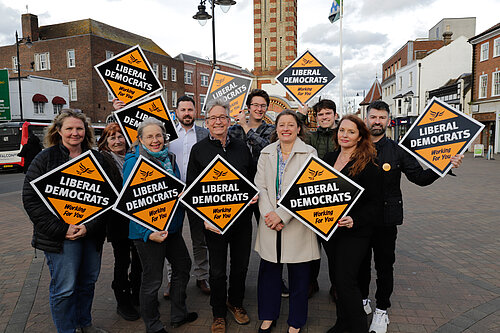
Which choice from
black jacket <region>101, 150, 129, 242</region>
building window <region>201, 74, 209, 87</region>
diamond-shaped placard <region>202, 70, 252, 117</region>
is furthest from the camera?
building window <region>201, 74, 209, 87</region>

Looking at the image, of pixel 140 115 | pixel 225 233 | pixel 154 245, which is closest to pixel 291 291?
pixel 225 233

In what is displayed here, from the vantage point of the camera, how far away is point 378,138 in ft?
11.7

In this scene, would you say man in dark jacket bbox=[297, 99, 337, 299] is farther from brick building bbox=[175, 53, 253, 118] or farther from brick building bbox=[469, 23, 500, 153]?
brick building bbox=[175, 53, 253, 118]

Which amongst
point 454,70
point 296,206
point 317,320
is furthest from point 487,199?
point 454,70

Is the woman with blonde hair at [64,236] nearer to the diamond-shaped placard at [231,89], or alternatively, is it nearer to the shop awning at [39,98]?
the diamond-shaped placard at [231,89]

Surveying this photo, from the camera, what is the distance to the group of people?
120 inches

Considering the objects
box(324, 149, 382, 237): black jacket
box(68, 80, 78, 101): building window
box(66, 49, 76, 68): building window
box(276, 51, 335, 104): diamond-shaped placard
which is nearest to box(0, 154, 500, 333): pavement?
box(324, 149, 382, 237): black jacket

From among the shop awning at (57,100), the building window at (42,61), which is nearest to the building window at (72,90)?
the shop awning at (57,100)

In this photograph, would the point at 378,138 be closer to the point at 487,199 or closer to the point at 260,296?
the point at 260,296

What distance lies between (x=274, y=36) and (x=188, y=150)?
2551 centimetres

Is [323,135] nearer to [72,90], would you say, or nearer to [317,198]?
[317,198]

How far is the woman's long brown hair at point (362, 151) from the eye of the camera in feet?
10.3

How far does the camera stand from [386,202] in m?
3.41

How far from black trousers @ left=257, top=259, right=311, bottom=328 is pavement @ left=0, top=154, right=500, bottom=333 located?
9.7 inches
